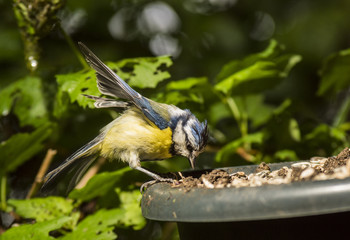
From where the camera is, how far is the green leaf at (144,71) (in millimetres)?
2357

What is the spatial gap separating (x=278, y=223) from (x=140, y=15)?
3.52m

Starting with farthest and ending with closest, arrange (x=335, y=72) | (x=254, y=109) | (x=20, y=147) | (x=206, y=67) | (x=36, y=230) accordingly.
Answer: (x=206, y=67) → (x=254, y=109) → (x=335, y=72) → (x=20, y=147) → (x=36, y=230)

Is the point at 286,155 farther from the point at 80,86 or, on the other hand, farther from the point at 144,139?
the point at 80,86

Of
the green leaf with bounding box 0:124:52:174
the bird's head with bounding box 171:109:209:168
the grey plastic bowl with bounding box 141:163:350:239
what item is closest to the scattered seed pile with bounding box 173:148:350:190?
the grey plastic bowl with bounding box 141:163:350:239

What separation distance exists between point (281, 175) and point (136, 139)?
1082 mm

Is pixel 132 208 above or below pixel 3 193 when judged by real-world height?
below

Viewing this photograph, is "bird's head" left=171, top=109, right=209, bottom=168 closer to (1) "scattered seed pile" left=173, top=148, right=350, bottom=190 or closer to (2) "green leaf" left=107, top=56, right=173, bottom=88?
(2) "green leaf" left=107, top=56, right=173, bottom=88

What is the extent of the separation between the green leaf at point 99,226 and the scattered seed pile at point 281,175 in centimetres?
56

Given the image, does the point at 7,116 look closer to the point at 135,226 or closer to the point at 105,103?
the point at 105,103

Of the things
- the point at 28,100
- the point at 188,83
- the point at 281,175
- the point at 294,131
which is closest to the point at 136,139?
the point at 188,83

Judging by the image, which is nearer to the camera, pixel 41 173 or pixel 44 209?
pixel 44 209

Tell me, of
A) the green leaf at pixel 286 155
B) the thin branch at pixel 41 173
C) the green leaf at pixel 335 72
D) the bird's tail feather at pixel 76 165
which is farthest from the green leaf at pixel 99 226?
the green leaf at pixel 335 72

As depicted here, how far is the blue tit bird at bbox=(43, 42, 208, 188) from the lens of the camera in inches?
96.6

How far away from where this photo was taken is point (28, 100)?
2.79m
